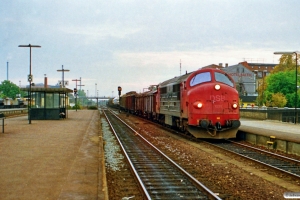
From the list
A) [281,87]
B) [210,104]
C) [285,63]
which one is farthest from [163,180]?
[285,63]

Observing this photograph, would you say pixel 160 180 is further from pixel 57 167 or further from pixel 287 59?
pixel 287 59

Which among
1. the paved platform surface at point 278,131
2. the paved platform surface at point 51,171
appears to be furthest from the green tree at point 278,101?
the paved platform surface at point 51,171

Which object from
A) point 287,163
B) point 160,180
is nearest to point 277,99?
point 287,163

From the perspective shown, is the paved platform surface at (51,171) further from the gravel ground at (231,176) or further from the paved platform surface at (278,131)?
the paved platform surface at (278,131)

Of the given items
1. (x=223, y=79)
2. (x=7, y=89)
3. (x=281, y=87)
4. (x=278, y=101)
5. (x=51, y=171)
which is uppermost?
(x=7, y=89)

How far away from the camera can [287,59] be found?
89875 millimetres

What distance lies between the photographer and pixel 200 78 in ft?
63.8

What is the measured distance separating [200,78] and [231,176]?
9.19m

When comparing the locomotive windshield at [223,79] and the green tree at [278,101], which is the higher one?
the locomotive windshield at [223,79]

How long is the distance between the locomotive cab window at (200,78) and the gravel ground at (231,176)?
4.14 m

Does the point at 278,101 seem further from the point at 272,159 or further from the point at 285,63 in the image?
the point at 272,159

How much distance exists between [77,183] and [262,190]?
4495mm

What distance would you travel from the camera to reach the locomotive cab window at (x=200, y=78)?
19.3m

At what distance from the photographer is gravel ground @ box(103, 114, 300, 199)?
9016 millimetres
